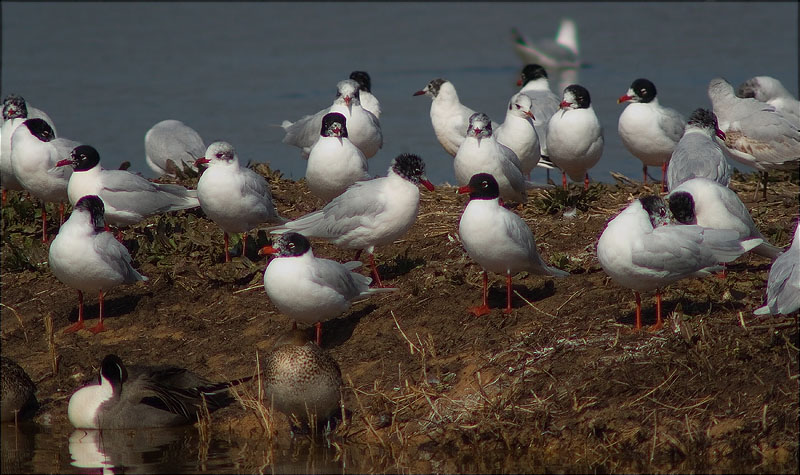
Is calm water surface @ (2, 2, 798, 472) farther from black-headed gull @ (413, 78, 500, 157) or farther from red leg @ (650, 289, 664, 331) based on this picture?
red leg @ (650, 289, 664, 331)

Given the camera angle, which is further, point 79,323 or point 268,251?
point 79,323

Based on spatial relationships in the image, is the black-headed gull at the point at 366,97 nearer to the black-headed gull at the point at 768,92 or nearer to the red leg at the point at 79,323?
the black-headed gull at the point at 768,92

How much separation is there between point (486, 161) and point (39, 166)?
4.31m

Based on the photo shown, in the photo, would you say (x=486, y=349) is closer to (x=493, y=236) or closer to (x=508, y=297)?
(x=508, y=297)

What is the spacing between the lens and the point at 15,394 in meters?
7.22

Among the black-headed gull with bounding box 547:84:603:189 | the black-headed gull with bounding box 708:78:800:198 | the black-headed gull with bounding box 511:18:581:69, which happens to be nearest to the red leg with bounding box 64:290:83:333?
the black-headed gull with bounding box 547:84:603:189

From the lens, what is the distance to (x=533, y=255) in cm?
787

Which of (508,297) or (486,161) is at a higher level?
(486,161)

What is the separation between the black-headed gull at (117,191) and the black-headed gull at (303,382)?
10.7 ft

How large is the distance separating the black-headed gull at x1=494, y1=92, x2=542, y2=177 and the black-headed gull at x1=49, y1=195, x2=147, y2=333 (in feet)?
14.4

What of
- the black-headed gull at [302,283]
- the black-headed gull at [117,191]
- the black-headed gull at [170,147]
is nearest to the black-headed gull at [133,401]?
the black-headed gull at [302,283]

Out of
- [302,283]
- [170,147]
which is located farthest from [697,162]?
[170,147]

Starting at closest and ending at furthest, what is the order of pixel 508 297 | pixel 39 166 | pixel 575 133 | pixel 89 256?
pixel 508 297 < pixel 89 256 < pixel 39 166 < pixel 575 133

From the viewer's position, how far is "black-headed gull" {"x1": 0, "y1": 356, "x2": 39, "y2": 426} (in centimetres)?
720
